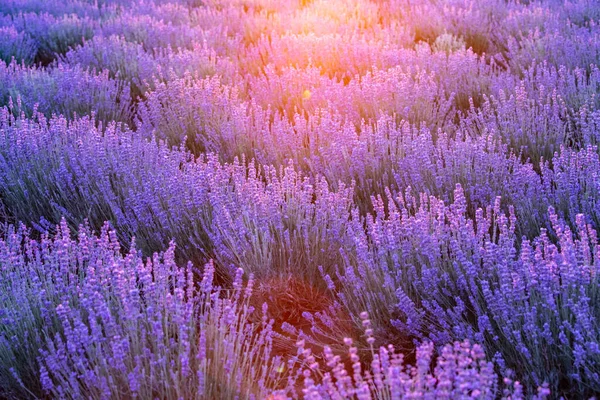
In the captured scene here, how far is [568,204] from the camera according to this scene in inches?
97.7

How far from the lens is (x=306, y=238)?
2.49m

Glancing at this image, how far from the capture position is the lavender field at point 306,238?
170 cm

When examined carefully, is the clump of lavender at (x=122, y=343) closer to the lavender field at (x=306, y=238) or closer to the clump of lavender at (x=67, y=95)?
the lavender field at (x=306, y=238)

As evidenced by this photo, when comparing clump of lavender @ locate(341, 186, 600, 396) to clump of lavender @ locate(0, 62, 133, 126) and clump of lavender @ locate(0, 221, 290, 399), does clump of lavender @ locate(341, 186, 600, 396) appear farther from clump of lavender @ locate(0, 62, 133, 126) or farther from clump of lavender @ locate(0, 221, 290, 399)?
clump of lavender @ locate(0, 62, 133, 126)

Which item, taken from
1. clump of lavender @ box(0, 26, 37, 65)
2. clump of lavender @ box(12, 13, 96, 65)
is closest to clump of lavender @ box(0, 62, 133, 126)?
clump of lavender @ box(0, 26, 37, 65)

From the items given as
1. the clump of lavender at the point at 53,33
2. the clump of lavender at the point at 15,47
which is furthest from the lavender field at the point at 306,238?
the clump of lavender at the point at 53,33

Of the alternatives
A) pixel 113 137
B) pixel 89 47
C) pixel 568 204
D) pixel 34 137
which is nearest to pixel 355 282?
pixel 568 204

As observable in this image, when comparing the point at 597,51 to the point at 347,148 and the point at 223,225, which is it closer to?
the point at 347,148

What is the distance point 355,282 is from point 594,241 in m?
0.83

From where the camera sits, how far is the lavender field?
5.56 feet

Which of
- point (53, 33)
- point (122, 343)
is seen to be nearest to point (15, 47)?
point (53, 33)

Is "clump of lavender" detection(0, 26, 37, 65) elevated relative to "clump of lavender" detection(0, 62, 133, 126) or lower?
elevated

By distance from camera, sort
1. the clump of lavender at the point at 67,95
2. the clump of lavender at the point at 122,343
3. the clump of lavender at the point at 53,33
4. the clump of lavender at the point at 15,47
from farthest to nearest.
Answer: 1. the clump of lavender at the point at 53,33
2. the clump of lavender at the point at 15,47
3. the clump of lavender at the point at 67,95
4. the clump of lavender at the point at 122,343

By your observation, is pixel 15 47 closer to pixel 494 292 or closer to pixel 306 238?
pixel 306 238
